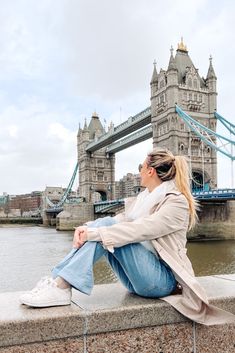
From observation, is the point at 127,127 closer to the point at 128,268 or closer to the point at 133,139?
the point at 133,139

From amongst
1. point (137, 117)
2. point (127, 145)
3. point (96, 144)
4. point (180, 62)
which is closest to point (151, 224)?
point (180, 62)

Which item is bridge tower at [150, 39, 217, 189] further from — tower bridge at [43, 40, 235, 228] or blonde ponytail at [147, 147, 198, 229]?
blonde ponytail at [147, 147, 198, 229]

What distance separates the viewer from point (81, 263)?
2057mm

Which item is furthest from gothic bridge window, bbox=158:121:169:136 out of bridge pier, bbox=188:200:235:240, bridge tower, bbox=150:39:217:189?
bridge pier, bbox=188:200:235:240

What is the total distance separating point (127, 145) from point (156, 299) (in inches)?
1863

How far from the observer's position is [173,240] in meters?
2.22

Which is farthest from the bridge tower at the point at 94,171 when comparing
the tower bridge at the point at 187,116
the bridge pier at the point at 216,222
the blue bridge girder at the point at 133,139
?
the bridge pier at the point at 216,222

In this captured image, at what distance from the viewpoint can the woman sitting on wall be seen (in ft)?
6.76

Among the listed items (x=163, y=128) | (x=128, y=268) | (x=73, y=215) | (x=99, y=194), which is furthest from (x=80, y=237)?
(x=99, y=194)

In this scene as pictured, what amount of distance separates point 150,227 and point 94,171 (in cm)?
5699

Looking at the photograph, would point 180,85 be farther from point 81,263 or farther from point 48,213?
point 81,263

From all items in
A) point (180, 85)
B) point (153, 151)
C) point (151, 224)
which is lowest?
point (151, 224)

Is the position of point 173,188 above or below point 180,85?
below

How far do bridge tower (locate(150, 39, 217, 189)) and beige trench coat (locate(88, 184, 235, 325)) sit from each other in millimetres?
32292
